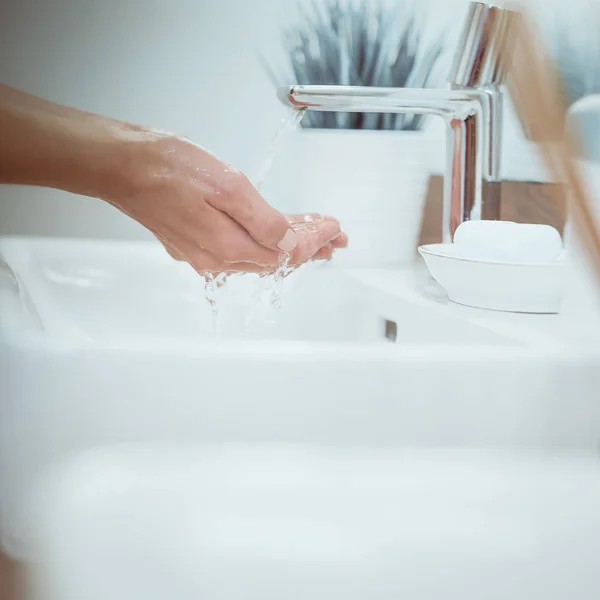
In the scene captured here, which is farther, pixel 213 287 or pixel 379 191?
pixel 379 191

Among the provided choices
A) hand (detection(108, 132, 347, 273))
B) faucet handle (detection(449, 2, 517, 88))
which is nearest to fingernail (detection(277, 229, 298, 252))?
hand (detection(108, 132, 347, 273))

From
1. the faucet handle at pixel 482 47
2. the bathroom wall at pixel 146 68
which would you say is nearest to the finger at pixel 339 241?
the faucet handle at pixel 482 47

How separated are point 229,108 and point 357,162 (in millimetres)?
182

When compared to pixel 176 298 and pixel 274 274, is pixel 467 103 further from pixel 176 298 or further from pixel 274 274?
pixel 176 298

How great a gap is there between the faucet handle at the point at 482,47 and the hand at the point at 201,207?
214 mm

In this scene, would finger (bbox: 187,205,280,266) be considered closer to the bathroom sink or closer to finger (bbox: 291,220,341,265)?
finger (bbox: 291,220,341,265)

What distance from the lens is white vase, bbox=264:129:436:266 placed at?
2.07 feet

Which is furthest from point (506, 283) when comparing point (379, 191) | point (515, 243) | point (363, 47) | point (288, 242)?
point (363, 47)

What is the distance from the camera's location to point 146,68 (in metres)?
0.69

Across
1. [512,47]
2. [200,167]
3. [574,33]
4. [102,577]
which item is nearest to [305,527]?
[102,577]

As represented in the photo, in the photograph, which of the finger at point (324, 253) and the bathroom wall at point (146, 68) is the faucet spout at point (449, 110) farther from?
the bathroom wall at point (146, 68)

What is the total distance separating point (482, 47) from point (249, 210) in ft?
0.81

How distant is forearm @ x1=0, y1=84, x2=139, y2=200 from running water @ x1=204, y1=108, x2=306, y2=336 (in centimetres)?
10

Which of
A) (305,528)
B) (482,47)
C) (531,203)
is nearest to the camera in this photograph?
(305,528)
